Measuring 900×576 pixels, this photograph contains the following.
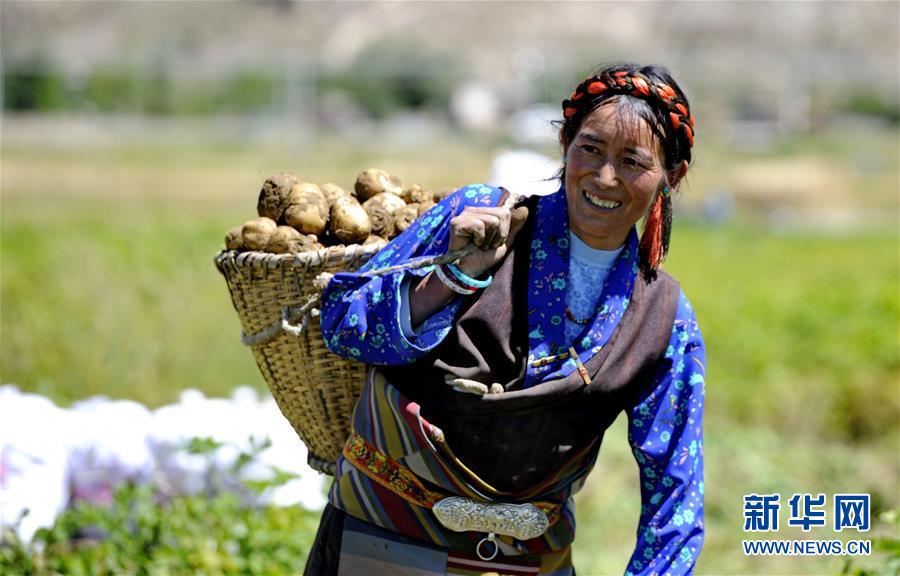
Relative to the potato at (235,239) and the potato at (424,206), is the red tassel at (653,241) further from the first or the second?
the potato at (235,239)

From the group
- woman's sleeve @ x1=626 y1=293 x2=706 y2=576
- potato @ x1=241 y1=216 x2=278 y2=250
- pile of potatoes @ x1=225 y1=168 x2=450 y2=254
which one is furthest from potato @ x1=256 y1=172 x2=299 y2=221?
woman's sleeve @ x1=626 y1=293 x2=706 y2=576

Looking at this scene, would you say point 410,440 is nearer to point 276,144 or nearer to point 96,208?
point 96,208

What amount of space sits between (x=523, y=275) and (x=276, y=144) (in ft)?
71.0

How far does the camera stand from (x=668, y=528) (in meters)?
2.43


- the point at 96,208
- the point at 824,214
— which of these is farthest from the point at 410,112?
the point at 96,208

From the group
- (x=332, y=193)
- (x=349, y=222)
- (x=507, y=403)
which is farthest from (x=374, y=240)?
(x=507, y=403)

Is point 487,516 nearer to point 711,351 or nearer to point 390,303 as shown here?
point 390,303

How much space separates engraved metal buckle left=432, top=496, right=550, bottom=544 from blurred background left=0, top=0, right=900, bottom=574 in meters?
0.73

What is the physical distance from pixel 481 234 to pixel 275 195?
71cm

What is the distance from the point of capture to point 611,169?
91.2 inches

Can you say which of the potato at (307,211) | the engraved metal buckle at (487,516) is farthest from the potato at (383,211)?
the engraved metal buckle at (487,516)

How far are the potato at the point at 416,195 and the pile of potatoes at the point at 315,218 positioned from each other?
34 millimetres

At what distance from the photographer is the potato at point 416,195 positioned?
9.61 feet

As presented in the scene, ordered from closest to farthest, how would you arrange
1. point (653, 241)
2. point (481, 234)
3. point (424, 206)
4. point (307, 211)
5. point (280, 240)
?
point (481, 234) < point (653, 241) < point (280, 240) < point (307, 211) < point (424, 206)
